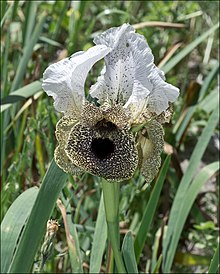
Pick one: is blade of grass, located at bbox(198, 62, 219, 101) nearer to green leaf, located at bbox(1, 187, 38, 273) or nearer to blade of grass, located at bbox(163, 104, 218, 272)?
blade of grass, located at bbox(163, 104, 218, 272)

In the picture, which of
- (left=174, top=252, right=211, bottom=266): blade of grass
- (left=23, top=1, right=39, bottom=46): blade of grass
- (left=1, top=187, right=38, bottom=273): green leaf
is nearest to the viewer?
(left=1, top=187, right=38, bottom=273): green leaf

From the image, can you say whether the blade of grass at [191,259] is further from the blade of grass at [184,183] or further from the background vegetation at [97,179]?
the blade of grass at [184,183]

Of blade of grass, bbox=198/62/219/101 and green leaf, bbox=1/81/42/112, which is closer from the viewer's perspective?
green leaf, bbox=1/81/42/112

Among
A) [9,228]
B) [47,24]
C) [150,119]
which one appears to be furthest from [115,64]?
[47,24]

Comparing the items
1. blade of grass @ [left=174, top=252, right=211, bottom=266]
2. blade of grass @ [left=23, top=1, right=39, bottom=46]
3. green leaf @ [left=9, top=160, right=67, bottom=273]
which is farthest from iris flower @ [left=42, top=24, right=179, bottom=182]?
blade of grass @ [left=23, top=1, right=39, bottom=46]

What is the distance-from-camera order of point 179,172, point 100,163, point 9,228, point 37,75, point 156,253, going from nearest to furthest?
point 100,163, point 9,228, point 156,253, point 179,172, point 37,75

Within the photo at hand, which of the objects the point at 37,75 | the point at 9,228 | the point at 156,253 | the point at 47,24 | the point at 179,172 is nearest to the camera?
the point at 9,228

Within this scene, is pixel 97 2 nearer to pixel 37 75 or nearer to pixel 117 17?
pixel 117 17
